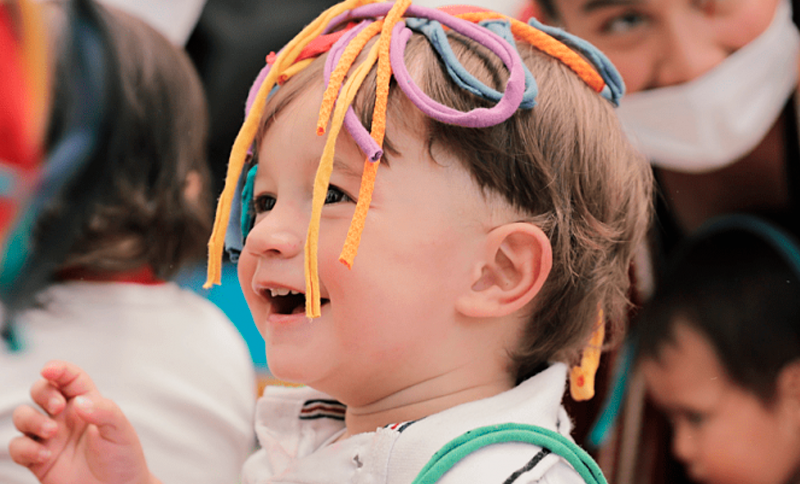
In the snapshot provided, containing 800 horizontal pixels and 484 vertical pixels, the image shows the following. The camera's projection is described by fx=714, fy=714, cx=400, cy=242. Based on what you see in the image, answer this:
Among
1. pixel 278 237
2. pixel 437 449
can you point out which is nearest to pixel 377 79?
pixel 278 237

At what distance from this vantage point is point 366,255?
19.8 inches

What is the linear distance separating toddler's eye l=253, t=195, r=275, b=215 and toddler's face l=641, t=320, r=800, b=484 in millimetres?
629

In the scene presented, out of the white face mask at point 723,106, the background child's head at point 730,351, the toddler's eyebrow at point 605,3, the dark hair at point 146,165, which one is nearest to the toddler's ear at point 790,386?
the background child's head at point 730,351

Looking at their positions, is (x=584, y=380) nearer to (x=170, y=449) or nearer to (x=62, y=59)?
(x=170, y=449)

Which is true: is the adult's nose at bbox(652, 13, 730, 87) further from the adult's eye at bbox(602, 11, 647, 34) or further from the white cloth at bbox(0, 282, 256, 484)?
the white cloth at bbox(0, 282, 256, 484)

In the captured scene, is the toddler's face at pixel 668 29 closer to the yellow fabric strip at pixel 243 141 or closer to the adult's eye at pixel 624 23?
the adult's eye at pixel 624 23

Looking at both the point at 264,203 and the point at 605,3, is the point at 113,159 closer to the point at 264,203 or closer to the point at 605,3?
the point at 264,203

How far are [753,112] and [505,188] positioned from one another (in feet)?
1.77

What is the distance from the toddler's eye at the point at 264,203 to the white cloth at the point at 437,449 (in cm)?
19

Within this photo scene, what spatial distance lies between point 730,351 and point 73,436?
2.55ft

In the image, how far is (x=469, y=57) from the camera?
1.76 feet

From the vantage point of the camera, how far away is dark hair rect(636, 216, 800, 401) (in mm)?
912

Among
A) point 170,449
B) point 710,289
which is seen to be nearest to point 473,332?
point 170,449

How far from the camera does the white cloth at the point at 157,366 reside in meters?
0.74
